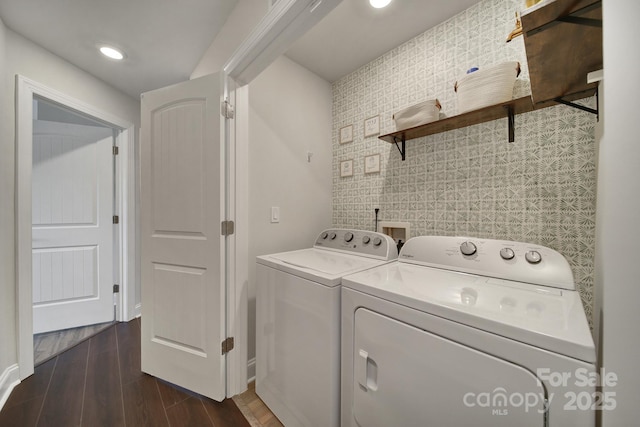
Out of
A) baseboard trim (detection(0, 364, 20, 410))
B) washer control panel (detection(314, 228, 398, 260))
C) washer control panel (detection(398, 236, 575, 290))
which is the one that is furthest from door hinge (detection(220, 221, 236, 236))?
baseboard trim (detection(0, 364, 20, 410))

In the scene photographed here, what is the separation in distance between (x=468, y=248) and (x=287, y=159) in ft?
4.42

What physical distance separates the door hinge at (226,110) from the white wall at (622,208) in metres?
1.50

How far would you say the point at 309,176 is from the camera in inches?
78.7

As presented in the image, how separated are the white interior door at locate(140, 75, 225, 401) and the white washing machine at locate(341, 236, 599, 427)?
2.90 ft

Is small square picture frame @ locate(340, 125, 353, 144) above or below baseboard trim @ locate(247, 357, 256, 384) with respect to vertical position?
above

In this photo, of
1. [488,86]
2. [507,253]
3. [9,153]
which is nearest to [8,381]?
[9,153]

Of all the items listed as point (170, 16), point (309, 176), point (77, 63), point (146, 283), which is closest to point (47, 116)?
point (77, 63)

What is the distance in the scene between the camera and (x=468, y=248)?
1120 mm

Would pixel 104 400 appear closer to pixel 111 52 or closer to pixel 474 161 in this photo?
pixel 111 52

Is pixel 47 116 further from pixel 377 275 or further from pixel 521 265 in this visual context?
pixel 521 265

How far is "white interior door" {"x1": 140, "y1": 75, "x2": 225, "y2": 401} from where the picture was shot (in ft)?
4.61

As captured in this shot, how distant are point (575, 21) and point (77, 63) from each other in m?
3.16

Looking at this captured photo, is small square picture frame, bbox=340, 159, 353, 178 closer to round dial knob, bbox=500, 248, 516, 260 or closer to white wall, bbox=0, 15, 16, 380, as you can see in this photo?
round dial knob, bbox=500, 248, 516, 260

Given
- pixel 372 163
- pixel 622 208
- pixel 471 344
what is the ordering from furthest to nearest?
pixel 372 163 → pixel 471 344 → pixel 622 208
